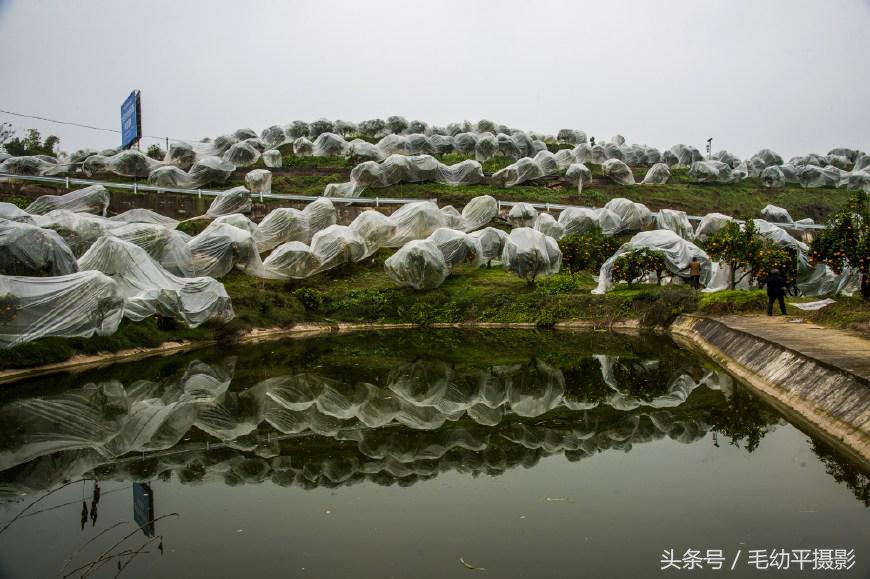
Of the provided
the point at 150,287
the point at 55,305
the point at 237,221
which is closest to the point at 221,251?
the point at 237,221

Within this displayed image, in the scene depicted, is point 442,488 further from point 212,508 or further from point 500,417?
point 500,417

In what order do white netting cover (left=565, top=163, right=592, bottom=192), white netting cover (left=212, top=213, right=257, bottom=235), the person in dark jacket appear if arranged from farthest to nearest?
white netting cover (left=565, top=163, right=592, bottom=192), white netting cover (left=212, top=213, right=257, bottom=235), the person in dark jacket

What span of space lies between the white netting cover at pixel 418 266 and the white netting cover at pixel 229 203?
37.0 feet

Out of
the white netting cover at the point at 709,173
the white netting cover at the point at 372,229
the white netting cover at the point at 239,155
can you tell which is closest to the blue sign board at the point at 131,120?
the white netting cover at the point at 239,155

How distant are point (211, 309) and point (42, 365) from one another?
5393 mm

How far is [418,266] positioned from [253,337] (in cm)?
649

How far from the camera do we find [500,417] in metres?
11.9

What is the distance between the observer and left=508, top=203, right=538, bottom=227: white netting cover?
35812 millimetres

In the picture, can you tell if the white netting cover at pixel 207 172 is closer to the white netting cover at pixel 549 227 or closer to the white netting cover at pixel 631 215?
the white netting cover at pixel 549 227

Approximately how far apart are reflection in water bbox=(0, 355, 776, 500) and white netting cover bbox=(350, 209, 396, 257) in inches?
564

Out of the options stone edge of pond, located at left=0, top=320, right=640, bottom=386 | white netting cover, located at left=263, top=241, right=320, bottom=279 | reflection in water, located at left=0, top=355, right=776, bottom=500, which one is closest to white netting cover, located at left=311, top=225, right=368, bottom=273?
white netting cover, located at left=263, top=241, right=320, bottom=279

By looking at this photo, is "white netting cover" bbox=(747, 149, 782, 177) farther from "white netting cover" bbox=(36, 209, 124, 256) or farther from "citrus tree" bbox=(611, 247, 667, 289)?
"white netting cover" bbox=(36, 209, 124, 256)

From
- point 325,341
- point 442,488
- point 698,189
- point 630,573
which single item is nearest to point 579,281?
point 325,341

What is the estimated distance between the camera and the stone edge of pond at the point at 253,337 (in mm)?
15891
